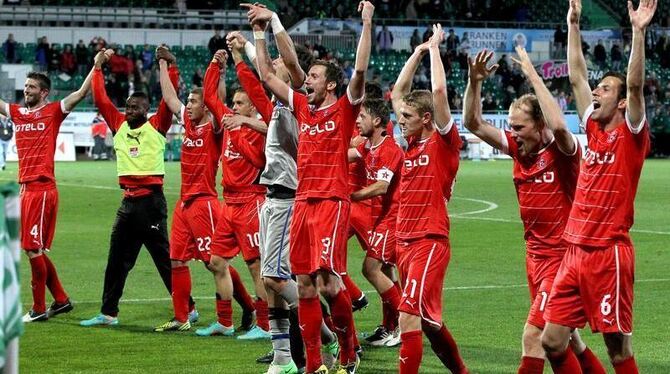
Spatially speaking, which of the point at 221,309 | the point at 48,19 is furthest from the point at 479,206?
the point at 48,19

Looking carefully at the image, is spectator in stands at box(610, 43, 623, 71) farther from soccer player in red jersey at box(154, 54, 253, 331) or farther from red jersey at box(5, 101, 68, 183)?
soccer player in red jersey at box(154, 54, 253, 331)

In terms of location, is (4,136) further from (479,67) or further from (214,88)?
(479,67)

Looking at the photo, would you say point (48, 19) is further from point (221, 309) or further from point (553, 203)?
point (553, 203)

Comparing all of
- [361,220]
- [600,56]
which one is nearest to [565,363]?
[361,220]

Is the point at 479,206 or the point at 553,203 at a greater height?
the point at 553,203

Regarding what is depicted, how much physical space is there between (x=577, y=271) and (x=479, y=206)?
59.7 feet

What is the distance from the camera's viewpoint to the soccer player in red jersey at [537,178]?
26.8ft

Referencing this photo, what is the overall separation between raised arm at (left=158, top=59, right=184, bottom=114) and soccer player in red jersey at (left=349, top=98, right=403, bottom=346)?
2.02m

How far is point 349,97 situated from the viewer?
29.9ft

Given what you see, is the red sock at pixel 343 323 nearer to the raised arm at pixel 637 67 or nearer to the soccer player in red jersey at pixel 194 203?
the soccer player in red jersey at pixel 194 203

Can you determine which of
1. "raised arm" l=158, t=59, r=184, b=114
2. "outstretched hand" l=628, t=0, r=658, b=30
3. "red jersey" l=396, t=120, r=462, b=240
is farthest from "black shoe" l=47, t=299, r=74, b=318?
"outstretched hand" l=628, t=0, r=658, b=30

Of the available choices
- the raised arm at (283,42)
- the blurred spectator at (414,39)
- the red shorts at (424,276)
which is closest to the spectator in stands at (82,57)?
the blurred spectator at (414,39)

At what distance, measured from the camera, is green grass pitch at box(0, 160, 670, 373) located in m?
10.1

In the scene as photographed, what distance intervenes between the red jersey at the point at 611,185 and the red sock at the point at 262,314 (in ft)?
14.4
